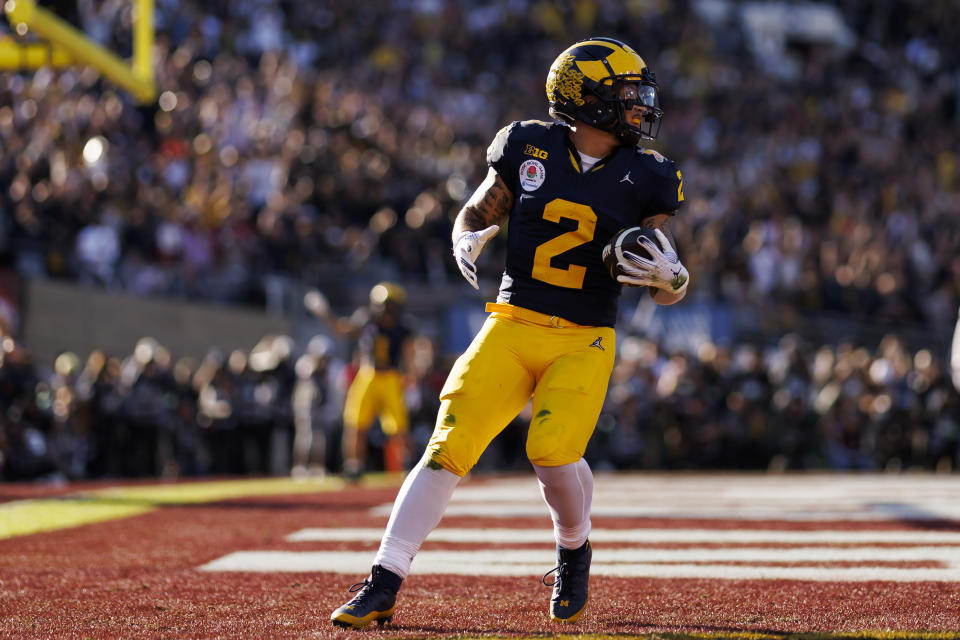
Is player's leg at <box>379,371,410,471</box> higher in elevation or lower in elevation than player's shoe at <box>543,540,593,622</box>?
lower

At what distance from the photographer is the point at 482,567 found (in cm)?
543

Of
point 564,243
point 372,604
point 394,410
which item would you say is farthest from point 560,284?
point 394,410

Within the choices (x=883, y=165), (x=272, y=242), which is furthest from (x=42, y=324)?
(x=883, y=165)

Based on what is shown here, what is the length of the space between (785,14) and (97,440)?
71.1 feet

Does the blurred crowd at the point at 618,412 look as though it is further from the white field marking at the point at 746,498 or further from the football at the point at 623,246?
the football at the point at 623,246

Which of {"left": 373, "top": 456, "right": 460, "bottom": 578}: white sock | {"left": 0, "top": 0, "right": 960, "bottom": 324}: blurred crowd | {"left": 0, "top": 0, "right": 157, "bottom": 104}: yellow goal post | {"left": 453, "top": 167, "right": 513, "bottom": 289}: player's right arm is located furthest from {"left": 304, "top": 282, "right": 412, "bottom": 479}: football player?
{"left": 373, "top": 456, "right": 460, "bottom": 578}: white sock

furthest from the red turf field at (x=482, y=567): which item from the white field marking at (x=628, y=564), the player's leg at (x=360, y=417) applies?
the player's leg at (x=360, y=417)

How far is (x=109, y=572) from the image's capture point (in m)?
5.31

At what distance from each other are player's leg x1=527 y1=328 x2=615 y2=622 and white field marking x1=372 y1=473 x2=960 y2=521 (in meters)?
3.62

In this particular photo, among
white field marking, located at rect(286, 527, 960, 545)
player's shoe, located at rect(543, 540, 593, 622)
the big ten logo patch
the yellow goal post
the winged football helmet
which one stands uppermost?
the yellow goal post

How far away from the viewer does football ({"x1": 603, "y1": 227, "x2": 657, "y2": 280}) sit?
402cm

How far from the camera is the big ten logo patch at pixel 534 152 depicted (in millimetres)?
4242

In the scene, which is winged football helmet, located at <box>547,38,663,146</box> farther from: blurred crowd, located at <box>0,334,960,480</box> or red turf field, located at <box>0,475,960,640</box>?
blurred crowd, located at <box>0,334,960,480</box>

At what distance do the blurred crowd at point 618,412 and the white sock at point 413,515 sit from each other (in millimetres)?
8916
